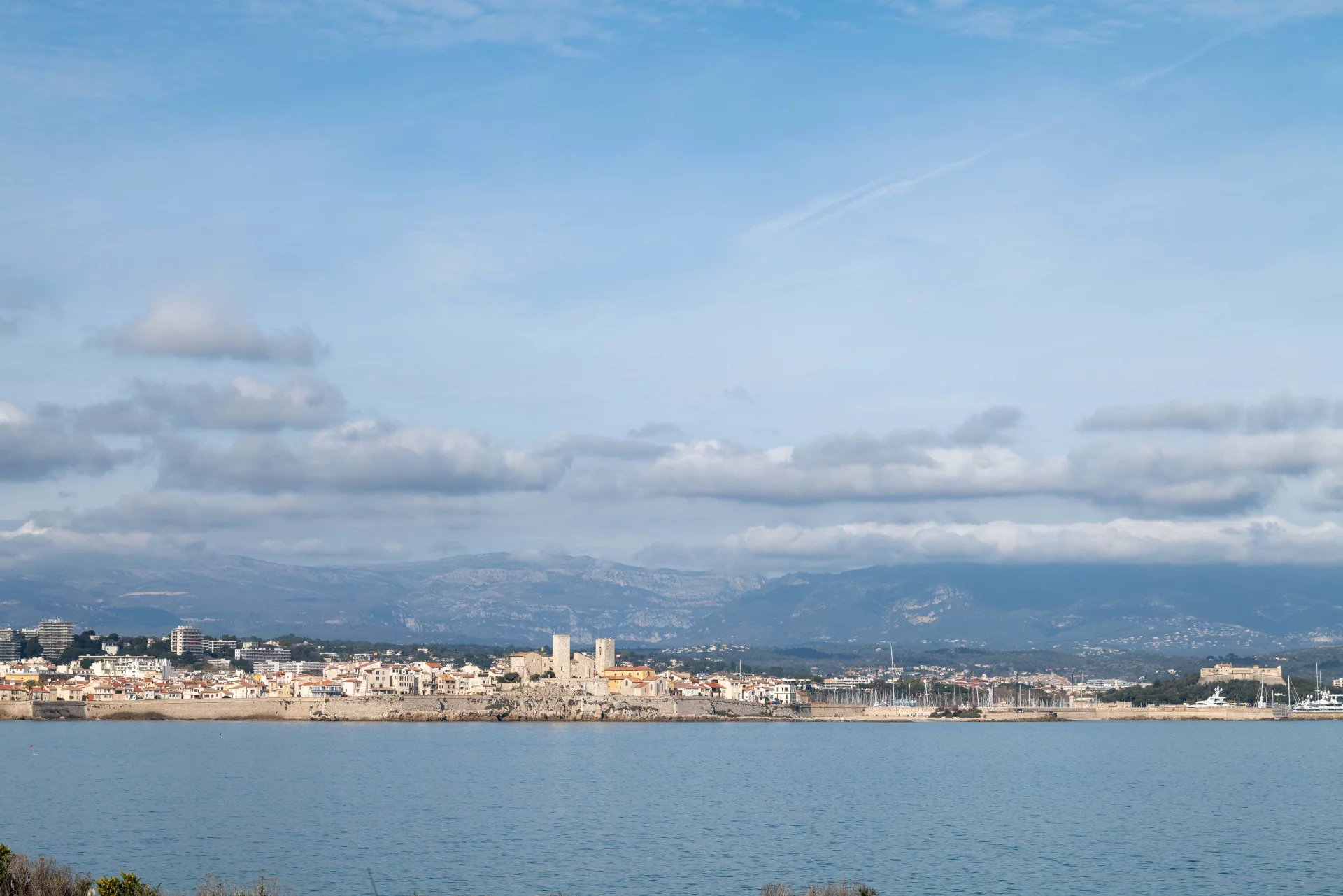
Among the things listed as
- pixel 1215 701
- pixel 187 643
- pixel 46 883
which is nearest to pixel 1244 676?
pixel 1215 701

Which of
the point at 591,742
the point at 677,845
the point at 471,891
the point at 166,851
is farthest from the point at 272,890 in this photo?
the point at 591,742

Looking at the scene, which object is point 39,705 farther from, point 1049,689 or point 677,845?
point 1049,689

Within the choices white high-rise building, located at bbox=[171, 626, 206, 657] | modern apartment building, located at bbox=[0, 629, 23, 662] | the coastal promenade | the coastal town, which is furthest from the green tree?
modern apartment building, located at bbox=[0, 629, 23, 662]

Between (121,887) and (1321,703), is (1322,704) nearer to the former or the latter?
(1321,703)

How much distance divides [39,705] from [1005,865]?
10307cm

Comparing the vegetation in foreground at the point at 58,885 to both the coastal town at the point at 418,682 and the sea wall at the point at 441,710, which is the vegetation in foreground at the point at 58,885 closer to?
the sea wall at the point at 441,710

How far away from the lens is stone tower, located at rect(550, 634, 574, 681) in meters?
138

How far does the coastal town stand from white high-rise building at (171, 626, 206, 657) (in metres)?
0.15

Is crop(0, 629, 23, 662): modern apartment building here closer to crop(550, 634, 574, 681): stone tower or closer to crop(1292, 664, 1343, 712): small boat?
crop(550, 634, 574, 681): stone tower

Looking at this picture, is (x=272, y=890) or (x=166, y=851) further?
(x=166, y=851)

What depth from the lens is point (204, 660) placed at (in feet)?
602

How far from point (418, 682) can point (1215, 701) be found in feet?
266

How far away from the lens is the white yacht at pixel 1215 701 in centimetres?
15362

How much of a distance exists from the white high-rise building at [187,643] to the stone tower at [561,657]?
6682 cm
